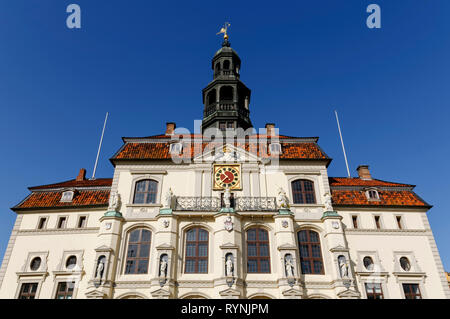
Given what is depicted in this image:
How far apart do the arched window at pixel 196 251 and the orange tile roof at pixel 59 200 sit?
26.2 feet

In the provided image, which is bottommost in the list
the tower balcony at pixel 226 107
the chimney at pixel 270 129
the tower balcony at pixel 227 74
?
the chimney at pixel 270 129

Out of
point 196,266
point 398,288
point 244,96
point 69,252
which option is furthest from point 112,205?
point 398,288

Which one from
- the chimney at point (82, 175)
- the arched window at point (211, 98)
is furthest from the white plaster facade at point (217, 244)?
the arched window at point (211, 98)

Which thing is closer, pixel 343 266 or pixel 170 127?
pixel 343 266

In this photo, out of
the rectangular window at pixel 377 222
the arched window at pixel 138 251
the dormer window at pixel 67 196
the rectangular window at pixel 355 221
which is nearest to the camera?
the arched window at pixel 138 251

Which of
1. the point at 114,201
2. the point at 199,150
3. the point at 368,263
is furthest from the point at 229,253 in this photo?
the point at 368,263

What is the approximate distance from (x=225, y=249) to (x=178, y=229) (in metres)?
4.25

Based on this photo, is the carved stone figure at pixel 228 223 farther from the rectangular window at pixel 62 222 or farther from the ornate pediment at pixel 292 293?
the rectangular window at pixel 62 222

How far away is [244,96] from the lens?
1480 inches

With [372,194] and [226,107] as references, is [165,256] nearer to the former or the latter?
[226,107]

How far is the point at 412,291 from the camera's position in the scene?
24.5 m

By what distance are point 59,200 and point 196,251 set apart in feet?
43.3

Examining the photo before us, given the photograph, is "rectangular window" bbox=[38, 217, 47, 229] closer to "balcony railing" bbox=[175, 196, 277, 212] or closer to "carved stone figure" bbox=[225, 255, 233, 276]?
"balcony railing" bbox=[175, 196, 277, 212]

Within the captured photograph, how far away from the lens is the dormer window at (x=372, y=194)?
28.5m
